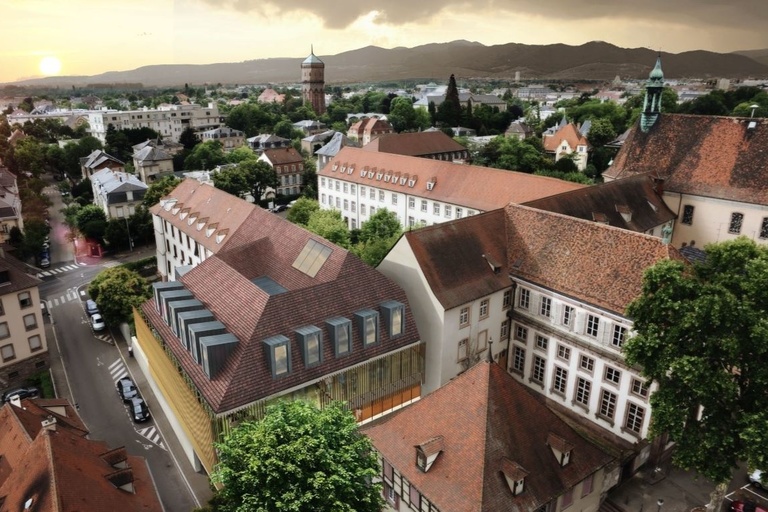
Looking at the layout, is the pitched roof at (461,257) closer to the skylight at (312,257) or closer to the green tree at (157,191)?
the skylight at (312,257)

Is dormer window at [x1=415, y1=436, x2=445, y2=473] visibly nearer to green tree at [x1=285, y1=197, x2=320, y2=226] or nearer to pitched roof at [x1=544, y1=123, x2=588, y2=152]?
green tree at [x1=285, y1=197, x2=320, y2=226]

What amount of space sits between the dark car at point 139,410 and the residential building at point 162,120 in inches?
5239

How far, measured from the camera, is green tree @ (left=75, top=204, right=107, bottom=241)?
7656cm

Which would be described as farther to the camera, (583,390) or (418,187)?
(418,187)

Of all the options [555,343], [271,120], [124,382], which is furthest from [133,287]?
[271,120]

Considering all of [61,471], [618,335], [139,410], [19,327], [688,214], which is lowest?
[139,410]

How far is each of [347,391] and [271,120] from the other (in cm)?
16925

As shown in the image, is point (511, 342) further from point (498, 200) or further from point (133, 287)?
point (133, 287)

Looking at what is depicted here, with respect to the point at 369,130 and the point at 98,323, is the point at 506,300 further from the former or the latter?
the point at 369,130

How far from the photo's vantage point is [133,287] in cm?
5225

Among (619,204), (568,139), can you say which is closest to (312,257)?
(619,204)

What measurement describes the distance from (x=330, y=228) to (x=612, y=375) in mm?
32903

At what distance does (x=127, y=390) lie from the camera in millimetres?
42344

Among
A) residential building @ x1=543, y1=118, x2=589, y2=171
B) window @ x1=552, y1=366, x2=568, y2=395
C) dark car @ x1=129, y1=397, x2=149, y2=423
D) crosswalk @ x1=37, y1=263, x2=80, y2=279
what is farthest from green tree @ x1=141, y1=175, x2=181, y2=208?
residential building @ x1=543, y1=118, x2=589, y2=171
